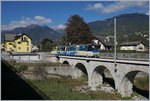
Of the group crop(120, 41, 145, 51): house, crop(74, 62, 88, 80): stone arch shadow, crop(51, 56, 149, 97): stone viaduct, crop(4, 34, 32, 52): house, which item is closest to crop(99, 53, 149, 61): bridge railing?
crop(51, 56, 149, 97): stone viaduct

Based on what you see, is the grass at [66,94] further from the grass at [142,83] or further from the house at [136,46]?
the house at [136,46]

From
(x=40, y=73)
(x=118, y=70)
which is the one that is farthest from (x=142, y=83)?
(x=40, y=73)

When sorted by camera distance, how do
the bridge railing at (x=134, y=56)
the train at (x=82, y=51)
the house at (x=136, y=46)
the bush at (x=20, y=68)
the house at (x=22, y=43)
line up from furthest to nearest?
the house at (x=22, y=43) → the house at (x=136, y=46) → the train at (x=82, y=51) → the bush at (x=20, y=68) → the bridge railing at (x=134, y=56)

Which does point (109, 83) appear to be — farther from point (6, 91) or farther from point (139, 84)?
point (6, 91)

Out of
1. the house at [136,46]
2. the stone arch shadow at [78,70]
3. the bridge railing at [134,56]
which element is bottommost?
the stone arch shadow at [78,70]

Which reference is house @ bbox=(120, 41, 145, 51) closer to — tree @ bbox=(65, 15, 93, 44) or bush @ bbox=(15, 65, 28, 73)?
tree @ bbox=(65, 15, 93, 44)

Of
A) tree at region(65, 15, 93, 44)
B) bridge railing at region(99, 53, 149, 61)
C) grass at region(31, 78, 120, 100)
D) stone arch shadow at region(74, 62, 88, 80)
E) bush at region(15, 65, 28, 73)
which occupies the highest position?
tree at region(65, 15, 93, 44)

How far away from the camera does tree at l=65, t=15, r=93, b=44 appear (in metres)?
74.2

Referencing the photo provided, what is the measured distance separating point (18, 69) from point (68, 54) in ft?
47.6

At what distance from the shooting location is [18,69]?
151 ft

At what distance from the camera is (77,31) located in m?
75.4

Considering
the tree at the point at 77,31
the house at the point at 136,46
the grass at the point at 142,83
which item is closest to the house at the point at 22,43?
the tree at the point at 77,31

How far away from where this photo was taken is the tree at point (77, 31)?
74.2 metres

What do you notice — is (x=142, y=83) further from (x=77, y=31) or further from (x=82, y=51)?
(x=77, y=31)
